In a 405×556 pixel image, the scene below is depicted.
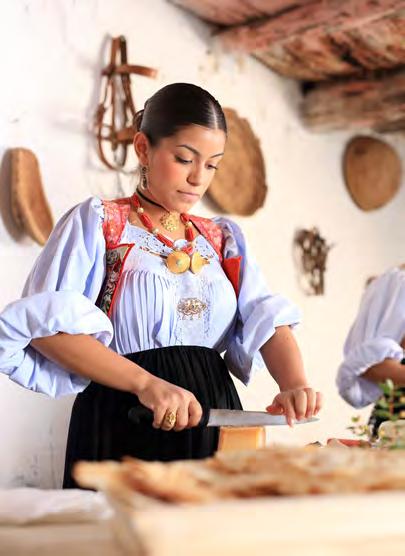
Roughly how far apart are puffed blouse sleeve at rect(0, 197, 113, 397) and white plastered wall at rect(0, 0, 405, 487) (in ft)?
3.18

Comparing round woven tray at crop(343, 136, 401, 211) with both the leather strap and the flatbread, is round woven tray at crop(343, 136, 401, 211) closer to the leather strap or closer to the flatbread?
the leather strap

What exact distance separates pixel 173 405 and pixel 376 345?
141cm

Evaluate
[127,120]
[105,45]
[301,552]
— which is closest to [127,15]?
[105,45]

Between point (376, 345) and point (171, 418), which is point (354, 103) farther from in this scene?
point (171, 418)

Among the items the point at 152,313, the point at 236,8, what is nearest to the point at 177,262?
the point at 152,313

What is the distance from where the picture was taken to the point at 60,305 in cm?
134

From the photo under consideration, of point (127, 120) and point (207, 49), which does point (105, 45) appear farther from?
point (207, 49)

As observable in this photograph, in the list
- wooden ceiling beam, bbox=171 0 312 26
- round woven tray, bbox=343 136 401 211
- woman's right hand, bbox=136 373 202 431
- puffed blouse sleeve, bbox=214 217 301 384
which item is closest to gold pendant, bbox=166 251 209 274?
puffed blouse sleeve, bbox=214 217 301 384

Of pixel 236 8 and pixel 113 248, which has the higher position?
pixel 236 8

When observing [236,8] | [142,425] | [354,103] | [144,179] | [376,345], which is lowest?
[142,425]

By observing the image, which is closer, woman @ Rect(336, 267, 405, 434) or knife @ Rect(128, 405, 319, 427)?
knife @ Rect(128, 405, 319, 427)

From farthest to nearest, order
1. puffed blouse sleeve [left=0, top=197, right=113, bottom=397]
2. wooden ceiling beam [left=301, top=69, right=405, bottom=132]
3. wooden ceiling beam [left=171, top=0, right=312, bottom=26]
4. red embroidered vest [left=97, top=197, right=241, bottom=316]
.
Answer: wooden ceiling beam [left=301, top=69, right=405, bottom=132] < wooden ceiling beam [left=171, top=0, right=312, bottom=26] < red embroidered vest [left=97, top=197, right=241, bottom=316] < puffed blouse sleeve [left=0, top=197, right=113, bottom=397]

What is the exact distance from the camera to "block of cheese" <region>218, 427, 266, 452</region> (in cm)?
110

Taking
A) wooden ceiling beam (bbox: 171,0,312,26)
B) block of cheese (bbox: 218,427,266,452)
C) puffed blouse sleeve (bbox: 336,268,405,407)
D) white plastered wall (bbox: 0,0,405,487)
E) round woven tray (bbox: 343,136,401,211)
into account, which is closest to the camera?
block of cheese (bbox: 218,427,266,452)
